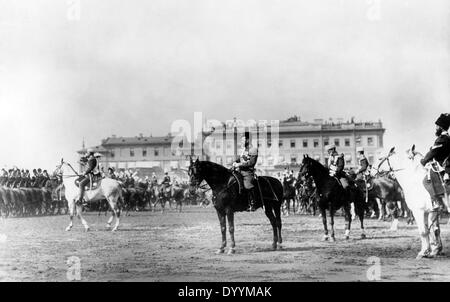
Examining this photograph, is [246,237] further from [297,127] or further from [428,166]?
[297,127]

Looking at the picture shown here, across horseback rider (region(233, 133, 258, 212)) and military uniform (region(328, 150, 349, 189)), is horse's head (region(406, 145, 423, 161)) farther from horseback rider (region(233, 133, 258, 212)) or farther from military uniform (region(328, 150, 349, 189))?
military uniform (region(328, 150, 349, 189))

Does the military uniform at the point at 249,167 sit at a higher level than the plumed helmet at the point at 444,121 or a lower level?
lower

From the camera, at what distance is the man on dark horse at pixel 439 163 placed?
1123cm

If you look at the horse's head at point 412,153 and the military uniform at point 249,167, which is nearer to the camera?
the horse's head at point 412,153

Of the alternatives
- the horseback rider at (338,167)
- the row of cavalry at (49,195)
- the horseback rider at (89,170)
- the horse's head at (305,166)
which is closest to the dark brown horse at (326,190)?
the horse's head at (305,166)

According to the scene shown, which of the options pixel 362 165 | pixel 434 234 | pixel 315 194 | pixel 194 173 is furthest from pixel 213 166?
pixel 362 165

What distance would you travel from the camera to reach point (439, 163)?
37.8 feet

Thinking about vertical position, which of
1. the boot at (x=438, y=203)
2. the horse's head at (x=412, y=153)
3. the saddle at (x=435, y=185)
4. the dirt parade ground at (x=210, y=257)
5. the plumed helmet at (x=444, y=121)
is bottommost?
the dirt parade ground at (x=210, y=257)

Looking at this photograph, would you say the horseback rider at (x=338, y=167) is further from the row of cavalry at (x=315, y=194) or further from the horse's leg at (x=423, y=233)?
the horse's leg at (x=423, y=233)

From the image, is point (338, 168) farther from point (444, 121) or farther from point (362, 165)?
point (444, 121)

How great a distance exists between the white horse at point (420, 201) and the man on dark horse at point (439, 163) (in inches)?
5.7

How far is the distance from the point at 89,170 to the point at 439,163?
36.4 feet
